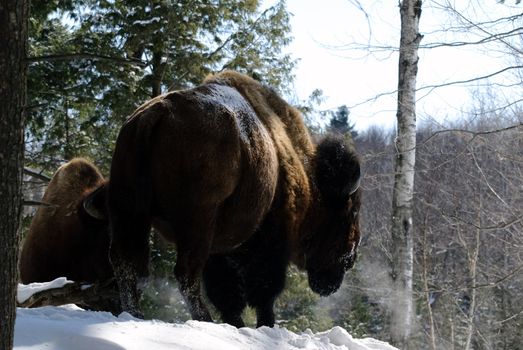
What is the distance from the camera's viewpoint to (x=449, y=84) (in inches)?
260

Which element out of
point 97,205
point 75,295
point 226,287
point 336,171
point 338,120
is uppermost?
point 338,120

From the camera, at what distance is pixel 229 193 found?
14.3ft

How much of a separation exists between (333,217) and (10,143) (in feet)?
13.0

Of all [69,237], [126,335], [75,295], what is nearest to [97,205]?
[75,295]

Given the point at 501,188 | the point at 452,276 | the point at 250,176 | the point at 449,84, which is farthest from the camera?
the point at 452,276

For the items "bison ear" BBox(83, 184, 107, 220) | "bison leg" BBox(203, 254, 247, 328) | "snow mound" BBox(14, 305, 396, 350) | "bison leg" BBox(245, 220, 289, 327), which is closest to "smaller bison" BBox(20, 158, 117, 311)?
"bison ear" BBox(83, 184, 107, 220)

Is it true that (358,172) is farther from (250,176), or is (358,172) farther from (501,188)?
(501,188)

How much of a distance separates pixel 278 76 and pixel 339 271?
7.32 m

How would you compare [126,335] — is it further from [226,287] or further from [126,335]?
[226,287]

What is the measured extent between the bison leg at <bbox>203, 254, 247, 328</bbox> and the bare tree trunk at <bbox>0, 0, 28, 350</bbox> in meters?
3.20

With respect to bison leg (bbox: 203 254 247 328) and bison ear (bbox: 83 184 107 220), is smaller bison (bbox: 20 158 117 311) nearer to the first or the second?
bison ear (bbox: 83 184 107 220)

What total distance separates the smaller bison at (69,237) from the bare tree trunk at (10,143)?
11.8 ft

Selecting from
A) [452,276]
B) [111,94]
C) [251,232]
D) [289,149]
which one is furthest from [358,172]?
[452,276]

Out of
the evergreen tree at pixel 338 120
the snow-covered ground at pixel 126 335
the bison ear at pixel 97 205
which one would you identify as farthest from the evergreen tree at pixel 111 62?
the snow-covered ground at pixel 126 335
